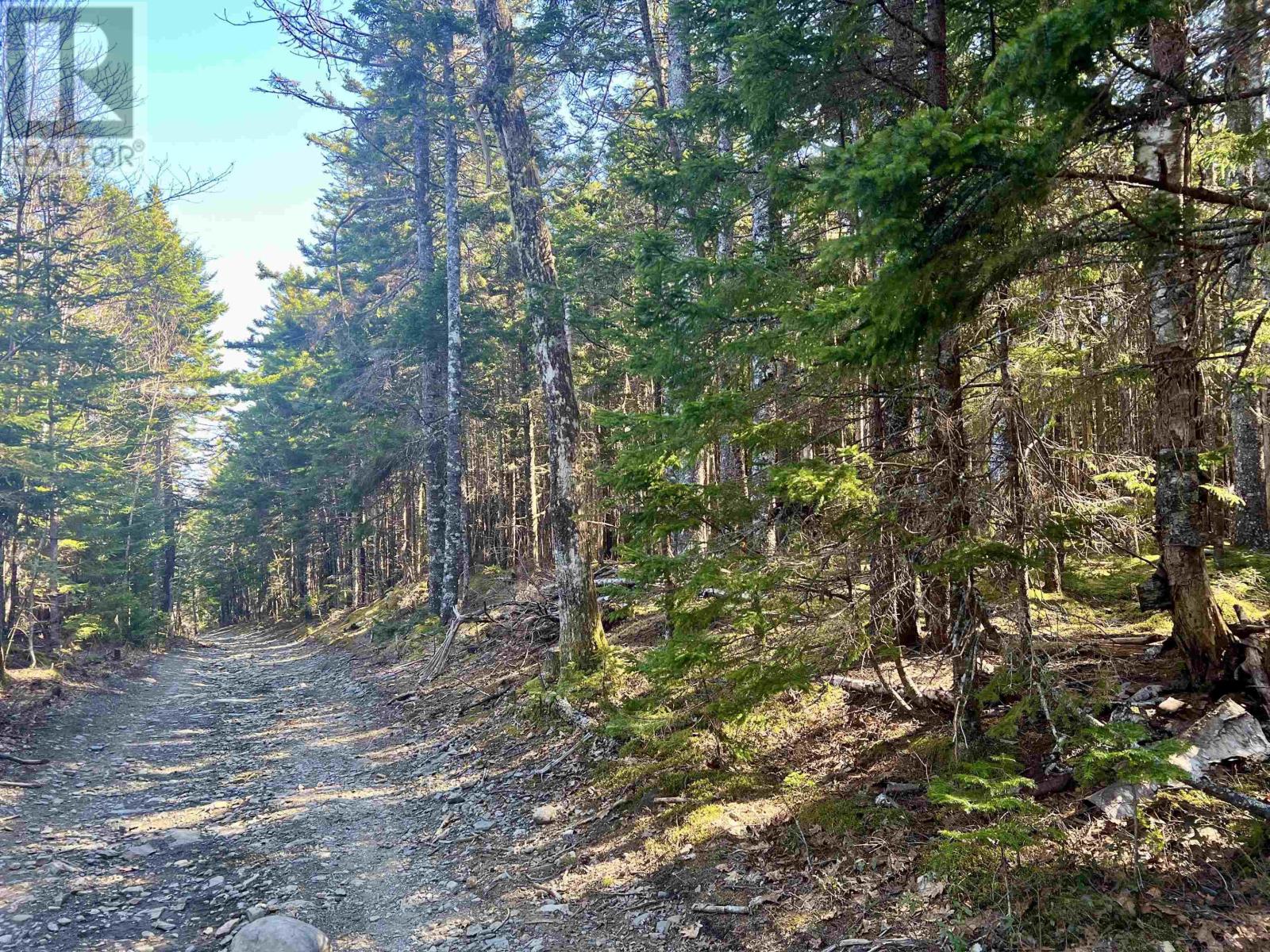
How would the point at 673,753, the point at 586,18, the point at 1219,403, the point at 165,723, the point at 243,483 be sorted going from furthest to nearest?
the point at 243,483 < the point at 165,723 < the point at 586,18 < the point at 673,753 < the point at 1219,403

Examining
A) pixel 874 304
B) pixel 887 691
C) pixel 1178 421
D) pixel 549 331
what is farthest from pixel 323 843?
pixel 1178 421

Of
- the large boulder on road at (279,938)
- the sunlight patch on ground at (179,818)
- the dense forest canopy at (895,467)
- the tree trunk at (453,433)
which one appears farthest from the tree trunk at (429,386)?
the large boulder on road at (279,938)

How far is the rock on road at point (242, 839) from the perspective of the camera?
5020 mm

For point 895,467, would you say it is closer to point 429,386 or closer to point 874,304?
point 874,304

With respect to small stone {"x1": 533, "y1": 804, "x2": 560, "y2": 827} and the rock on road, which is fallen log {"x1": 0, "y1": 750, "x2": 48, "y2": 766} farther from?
small stone {"x1": 533, "y1": 804, "x2": 560, "y2": 827}

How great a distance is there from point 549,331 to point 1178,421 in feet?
25.3

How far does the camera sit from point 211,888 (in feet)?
18.5

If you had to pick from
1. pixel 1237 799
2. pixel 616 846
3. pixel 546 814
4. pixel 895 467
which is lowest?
pixel 546 814

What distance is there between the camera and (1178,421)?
490cm

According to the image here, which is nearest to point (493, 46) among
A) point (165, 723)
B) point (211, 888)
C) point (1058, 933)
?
point (211, 888)

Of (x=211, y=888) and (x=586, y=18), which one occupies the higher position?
(x=586, y=18)

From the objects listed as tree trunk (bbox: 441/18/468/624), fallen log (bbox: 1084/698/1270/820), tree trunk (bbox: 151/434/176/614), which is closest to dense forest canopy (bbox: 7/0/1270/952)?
fallen log (bbox: 1084/698/1270/820)

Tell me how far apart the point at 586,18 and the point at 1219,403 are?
11.1m

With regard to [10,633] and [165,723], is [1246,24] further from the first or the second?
[10,633]
